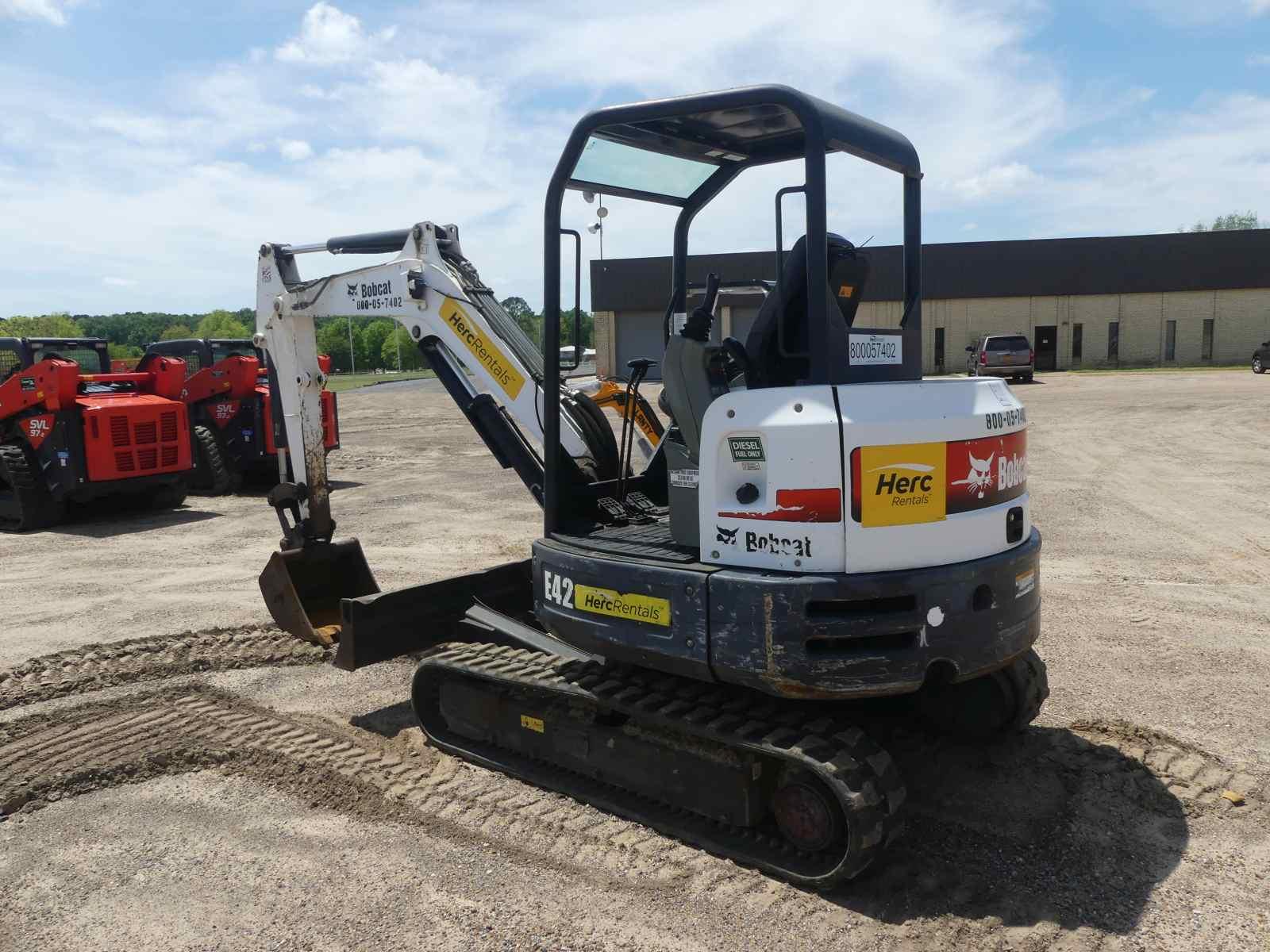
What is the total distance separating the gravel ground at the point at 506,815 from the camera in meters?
3.55

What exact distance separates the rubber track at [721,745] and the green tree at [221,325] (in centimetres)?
8616

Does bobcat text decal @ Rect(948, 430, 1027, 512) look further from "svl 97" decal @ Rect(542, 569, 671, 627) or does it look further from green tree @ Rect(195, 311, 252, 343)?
green tree @ Rect(195, 311, 252, 343)

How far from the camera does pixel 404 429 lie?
73.9 feet

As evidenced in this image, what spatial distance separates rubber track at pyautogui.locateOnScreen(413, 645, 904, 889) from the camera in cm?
364

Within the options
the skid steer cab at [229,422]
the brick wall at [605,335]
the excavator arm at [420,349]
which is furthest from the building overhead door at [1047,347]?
the excavator arm at [420,349]

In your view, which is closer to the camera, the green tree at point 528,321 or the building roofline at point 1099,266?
the green tree at point 528,321

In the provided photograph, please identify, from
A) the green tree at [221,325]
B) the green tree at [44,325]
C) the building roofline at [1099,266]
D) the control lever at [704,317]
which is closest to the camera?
the control lever at [704,317]

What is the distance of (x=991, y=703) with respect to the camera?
483cm

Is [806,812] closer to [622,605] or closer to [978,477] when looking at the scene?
[622,605]

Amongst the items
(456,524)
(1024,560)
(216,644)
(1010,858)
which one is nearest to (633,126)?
(1024,560)

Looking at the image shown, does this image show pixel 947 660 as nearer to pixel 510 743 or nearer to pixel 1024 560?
pixel 1024 560

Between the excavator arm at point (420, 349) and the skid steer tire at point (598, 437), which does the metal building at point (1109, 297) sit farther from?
the skid steer tire at point (598, 437)

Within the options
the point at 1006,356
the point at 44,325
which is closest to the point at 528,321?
the point at 1006,356

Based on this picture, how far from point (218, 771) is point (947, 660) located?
3.35 meters
